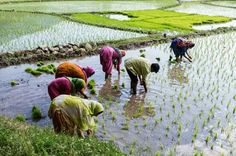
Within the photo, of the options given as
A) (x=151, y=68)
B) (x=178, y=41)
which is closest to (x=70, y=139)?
(x=151, y=68)

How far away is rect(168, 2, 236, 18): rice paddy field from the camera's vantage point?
26.4 metres

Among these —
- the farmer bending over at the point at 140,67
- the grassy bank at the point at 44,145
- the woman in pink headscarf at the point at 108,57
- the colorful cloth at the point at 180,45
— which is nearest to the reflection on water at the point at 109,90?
the woman in pink headscarf at the point at 108,57

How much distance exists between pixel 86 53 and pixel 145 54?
7.07 feet

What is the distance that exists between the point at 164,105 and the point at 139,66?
43.1 inches

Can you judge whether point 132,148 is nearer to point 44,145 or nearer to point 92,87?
point 44,145

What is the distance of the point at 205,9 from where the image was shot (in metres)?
28.5

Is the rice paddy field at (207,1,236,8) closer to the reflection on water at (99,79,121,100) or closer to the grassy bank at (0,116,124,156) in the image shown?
the reflection on water at (99,79,121,100)

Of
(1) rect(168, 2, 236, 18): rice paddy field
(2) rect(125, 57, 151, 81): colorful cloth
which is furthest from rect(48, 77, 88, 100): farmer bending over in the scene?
(1) rect(168, 2, 236, 18): rice paddy field

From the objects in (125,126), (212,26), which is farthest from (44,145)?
(212,26)

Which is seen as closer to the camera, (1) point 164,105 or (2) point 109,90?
(1) point 164,105

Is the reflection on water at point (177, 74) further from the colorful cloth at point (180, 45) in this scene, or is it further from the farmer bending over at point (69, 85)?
the farmer bending over at point (69, 85)

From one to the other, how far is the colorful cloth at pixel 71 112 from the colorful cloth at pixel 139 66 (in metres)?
3.28

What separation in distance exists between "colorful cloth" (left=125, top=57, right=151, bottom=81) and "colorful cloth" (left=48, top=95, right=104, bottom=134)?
328cm

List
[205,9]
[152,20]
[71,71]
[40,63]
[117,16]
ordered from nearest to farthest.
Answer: [71,71] < [40,63] < [152,20] < [117,16] < [205,9]
